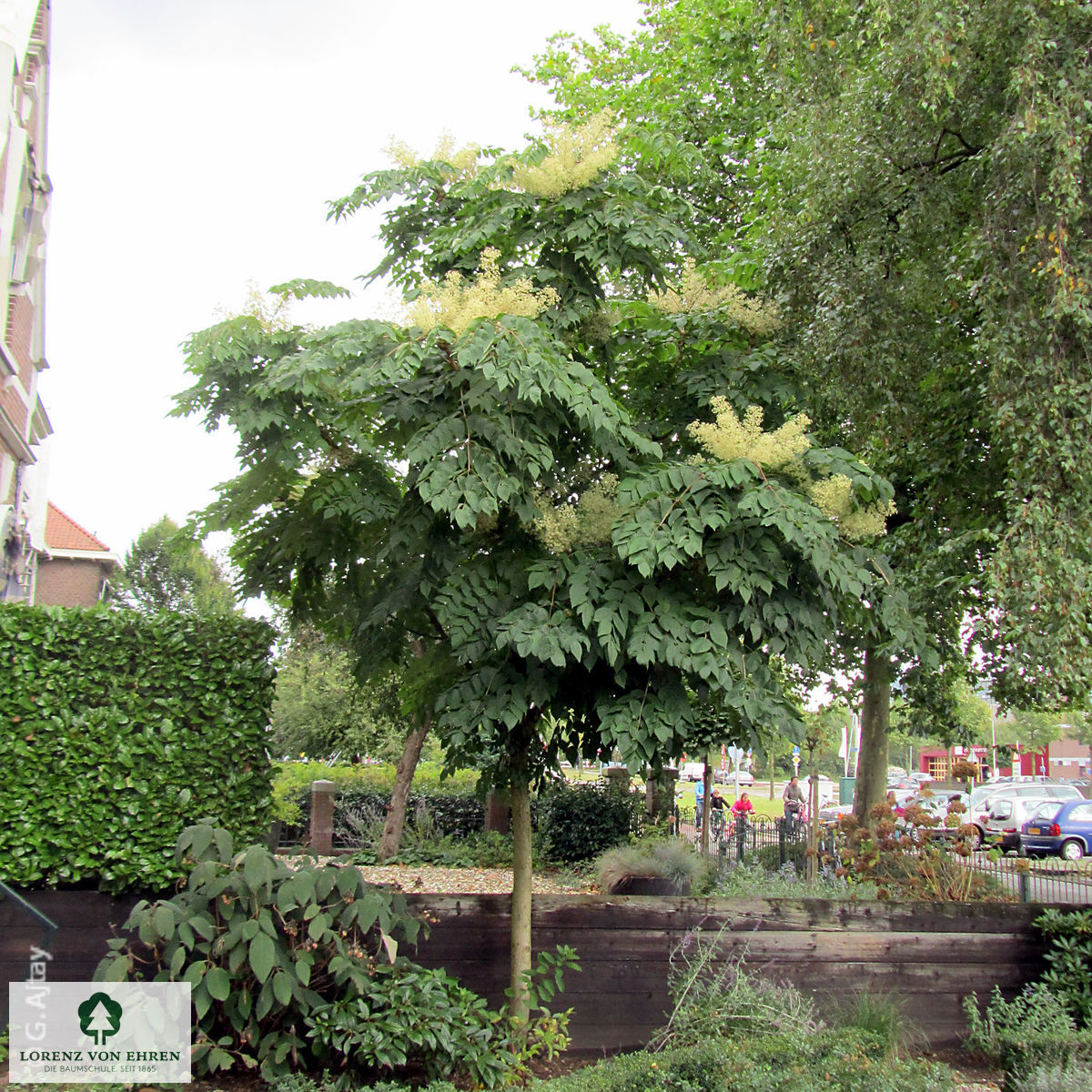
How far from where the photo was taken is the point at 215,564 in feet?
153

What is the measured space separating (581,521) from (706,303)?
1.99 m

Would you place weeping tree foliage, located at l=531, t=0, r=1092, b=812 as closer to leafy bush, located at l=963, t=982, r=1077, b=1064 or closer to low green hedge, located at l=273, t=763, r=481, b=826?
leafy bush, located at l=963, t=982, r=1077, b=1064

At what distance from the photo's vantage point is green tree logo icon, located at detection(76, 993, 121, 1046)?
4789 millimetres

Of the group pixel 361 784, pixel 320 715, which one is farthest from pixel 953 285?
pixel 320 715

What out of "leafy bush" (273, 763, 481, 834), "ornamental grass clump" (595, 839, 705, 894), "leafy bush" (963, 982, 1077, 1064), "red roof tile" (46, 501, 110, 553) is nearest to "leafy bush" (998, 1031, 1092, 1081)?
"leafy bush" (963, 982, 1077, 1064)

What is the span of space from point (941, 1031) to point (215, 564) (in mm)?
44849

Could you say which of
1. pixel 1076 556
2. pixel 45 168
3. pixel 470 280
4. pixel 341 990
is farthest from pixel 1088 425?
pixel 45 168

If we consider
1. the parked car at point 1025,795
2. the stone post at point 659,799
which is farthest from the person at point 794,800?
the parked car at point 1025,795

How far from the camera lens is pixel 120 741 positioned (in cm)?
573

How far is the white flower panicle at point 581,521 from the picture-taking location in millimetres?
4809

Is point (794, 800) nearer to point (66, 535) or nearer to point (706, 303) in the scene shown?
point (706, 303)

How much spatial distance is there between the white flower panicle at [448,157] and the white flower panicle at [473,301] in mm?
1283

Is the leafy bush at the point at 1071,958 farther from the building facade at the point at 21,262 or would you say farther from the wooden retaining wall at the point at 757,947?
the building facade at the point at 21,262

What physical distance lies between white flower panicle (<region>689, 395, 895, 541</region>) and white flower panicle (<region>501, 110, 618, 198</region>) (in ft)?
5.45
